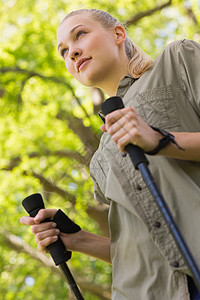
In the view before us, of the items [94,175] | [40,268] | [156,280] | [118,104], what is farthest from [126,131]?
[40,268]

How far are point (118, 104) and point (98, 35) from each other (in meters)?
0.69

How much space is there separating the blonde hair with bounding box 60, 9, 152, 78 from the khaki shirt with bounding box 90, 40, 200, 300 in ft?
0.13

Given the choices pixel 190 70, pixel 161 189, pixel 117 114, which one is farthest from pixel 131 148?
pixel 190 70

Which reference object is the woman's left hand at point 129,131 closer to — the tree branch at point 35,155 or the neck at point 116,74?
the neck at point 116,74

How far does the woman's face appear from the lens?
6.98 ft

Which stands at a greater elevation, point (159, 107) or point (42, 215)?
point (159, 107)

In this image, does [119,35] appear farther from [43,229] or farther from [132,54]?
[43,229]

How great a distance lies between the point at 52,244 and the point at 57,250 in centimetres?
4

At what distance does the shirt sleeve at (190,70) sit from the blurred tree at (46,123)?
417cm

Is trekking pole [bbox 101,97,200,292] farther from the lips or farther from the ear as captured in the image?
the ear

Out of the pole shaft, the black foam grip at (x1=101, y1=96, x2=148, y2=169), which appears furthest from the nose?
the pole shaft

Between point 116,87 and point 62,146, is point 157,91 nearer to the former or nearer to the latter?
point 116,87

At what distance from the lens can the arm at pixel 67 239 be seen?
215 cm

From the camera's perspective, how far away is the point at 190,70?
1931 millimetres
